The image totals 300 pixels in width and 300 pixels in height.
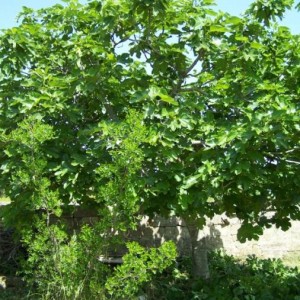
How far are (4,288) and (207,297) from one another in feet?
9.26

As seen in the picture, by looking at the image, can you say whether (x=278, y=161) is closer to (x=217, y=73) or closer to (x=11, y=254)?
(x=217, y=73)

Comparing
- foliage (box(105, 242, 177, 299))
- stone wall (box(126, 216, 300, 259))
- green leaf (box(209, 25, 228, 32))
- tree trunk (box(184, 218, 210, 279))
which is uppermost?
green leaf (box(209, 25, 228, 32))

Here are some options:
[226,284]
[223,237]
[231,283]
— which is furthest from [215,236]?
[226,284]

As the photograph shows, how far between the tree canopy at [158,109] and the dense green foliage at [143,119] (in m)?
0.01

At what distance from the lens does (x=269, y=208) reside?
5.88 metres

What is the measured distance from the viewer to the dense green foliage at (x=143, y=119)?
3949mm

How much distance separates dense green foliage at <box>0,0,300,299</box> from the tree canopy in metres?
0.01

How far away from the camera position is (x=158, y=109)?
4.39 m

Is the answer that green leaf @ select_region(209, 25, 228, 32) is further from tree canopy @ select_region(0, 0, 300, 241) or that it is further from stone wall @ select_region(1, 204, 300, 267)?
stone wall @ select_region(1, 204, 300, 267)

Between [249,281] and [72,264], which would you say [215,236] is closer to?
[249,281]

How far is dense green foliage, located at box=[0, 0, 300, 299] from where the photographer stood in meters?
3.95

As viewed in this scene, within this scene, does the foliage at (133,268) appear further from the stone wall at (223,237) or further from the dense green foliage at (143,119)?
the stone wall at (223,237)

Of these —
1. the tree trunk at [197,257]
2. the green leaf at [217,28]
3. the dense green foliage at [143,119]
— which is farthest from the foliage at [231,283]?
the green leaf at [217,28]

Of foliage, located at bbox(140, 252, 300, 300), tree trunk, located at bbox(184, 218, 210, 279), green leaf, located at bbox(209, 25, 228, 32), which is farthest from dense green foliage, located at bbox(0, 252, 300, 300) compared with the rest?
green leaf, located at bbox(209, 25, 228, 32)
